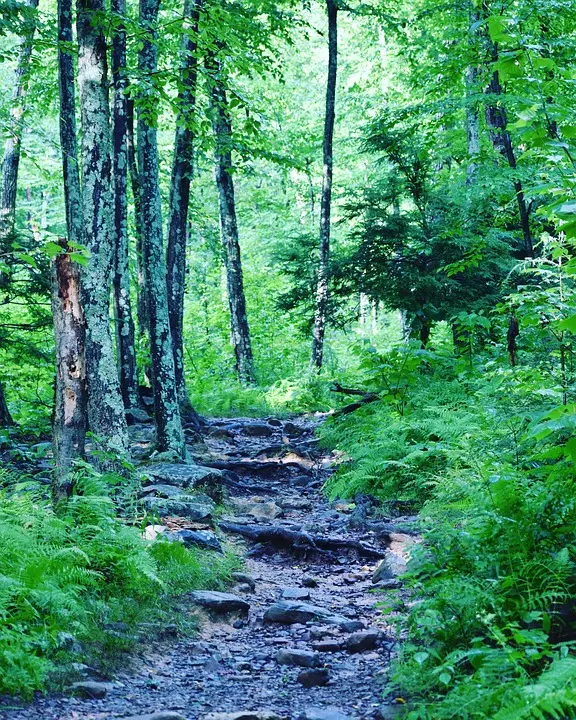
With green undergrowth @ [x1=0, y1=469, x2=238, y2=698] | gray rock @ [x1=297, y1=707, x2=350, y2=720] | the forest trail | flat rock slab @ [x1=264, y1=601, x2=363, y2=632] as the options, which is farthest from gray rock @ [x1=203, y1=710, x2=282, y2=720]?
flat rock slab @ [x1=264, y1=601, x2=363, y2=632]

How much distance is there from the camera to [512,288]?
38.8 feet

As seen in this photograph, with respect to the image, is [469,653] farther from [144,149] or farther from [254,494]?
[144,149]

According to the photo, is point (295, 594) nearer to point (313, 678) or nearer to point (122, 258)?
point (313, 678)

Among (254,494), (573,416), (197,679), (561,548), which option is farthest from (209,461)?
(573,416)

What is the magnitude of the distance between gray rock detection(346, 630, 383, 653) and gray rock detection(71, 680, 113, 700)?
177cm

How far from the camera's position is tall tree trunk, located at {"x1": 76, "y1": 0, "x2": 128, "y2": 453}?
7.38 meters

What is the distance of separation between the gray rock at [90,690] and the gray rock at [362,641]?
1773 mm

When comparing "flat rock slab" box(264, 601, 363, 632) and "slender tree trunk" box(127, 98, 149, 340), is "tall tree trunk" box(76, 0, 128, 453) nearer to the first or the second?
"flat rock slab" box(264, 601, 363, 632)

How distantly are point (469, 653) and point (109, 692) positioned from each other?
6.93 ft

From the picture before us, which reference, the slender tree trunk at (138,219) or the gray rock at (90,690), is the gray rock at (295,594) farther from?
the slender tree trunk at (138,219)

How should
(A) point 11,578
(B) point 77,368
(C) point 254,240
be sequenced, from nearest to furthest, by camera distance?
(A) point 11,578
(B) point 77,368
(C) point 254,240

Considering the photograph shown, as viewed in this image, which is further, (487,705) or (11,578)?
(11,578)

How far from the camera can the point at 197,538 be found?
6754 millimetres

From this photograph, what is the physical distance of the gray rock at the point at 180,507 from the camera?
285 inches
